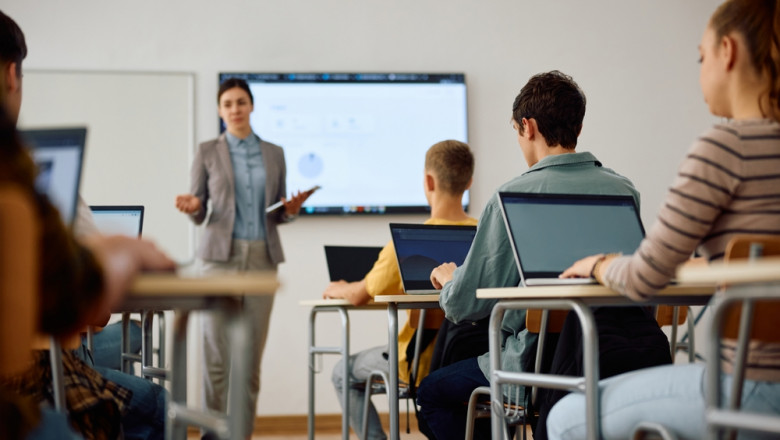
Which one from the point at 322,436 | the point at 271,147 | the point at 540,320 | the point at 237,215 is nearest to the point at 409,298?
the point at 540,320

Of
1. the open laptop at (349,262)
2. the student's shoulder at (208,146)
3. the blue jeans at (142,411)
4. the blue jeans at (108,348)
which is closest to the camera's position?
the blue jeans at (142,411)

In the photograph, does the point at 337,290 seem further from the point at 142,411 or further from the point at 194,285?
the point at 194,285

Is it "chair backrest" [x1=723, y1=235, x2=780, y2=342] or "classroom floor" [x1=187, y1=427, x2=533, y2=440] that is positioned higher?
"chair backrest" [x1=723, y1=235, x2=780, y2=342]

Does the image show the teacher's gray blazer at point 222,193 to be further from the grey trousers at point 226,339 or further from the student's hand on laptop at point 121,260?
the student's hand on laptop at point 121,260

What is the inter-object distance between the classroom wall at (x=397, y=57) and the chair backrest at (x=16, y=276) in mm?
4018

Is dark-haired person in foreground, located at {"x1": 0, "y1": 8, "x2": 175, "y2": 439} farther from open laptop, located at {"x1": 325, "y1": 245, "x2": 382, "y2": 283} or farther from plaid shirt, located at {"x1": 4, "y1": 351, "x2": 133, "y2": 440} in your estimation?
open laptop, located at {"x1": 325, "y1": 245, "x2": 382, "y2": 283}

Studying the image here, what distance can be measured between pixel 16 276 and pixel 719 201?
1.01 m

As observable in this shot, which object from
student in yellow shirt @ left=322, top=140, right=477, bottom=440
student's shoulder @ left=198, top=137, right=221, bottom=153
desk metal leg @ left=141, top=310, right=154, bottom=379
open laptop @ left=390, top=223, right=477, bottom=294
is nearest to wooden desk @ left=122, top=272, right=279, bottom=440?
desk metal leg @ left=141, top=310, right=154, bottom=379

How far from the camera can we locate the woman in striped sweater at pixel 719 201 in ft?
4.31

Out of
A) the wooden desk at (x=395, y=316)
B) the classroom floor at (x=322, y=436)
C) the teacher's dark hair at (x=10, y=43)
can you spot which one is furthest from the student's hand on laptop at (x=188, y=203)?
the teacher's dark hair at (x=10, y=43)

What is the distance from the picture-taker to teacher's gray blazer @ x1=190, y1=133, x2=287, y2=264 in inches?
165

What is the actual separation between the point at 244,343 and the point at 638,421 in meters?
0.66

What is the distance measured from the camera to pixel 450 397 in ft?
8.02

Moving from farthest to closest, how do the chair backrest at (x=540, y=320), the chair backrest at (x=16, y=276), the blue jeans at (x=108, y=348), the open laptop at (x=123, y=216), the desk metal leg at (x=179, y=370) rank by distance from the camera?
1. the blue jeans at (x=108, y=348)
2. the open laptop at (x=123, y=216)
3. the chair backrest at (x=540, y=320)
4. the desk metal leg at (x=179, y=370)
5. the chair backrest at (x=16, y=276)
